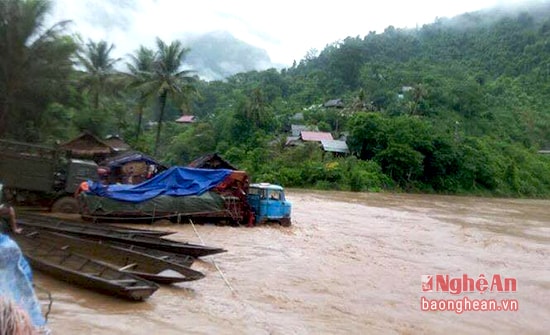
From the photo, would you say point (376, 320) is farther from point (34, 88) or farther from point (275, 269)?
point (34, 88)

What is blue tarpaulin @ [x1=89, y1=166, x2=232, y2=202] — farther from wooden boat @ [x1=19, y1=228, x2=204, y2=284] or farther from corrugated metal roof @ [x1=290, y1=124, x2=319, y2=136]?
corrugated metal roof @ [x1=290, y1=124, x2=319, y2=136]

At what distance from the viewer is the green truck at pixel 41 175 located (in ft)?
48.5

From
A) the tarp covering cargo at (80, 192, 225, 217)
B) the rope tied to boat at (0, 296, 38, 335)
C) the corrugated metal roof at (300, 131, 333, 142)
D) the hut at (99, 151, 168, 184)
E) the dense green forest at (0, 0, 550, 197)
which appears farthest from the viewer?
the corrugated metal roof at (300, 131, 333, 142)

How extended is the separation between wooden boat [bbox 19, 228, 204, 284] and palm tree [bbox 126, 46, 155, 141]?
82.8ft

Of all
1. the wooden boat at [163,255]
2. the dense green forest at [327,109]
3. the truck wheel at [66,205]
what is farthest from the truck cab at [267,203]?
the dense green forest at [327,109]

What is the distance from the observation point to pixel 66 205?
15.6 meters

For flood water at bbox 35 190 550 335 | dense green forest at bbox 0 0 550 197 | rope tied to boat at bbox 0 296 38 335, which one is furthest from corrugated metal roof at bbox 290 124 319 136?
rope tied to boat at bbox 0 296 38 335

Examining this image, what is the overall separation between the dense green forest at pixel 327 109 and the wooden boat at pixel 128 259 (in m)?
14.1

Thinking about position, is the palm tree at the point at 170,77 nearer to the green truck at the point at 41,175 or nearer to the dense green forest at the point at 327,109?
the dense green forest at the point at 327,109

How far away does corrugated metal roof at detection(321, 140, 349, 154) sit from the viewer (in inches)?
1702

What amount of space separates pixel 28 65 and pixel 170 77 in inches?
510

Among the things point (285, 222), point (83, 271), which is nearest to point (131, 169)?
point (285, 222)

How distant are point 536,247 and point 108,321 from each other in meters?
15.4

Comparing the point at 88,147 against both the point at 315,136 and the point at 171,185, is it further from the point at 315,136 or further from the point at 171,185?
the point at 315,136
